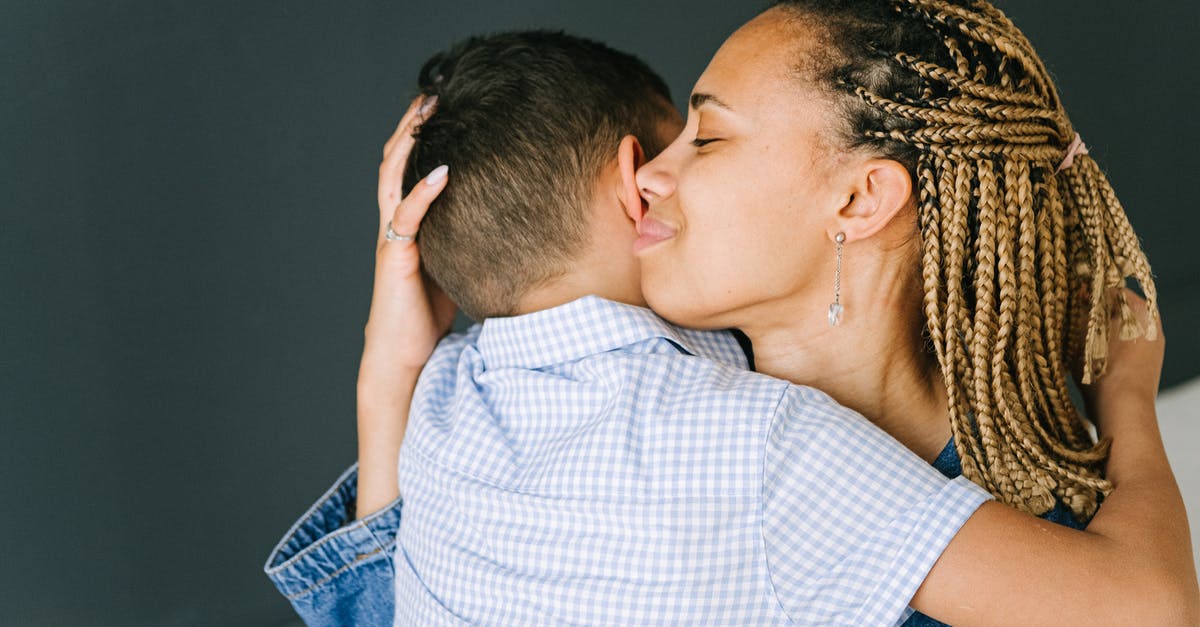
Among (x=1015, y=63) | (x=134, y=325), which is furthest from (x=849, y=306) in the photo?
(x=134, y=325)

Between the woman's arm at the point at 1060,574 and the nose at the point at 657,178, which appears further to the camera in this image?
the nose at the point at 657,178

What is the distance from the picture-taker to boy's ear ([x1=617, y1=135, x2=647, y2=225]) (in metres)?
1.25

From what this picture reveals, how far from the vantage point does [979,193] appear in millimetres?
1122

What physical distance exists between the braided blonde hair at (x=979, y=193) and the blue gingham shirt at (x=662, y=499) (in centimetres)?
18

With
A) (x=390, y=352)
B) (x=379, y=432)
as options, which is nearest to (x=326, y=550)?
(x=379, y=432)

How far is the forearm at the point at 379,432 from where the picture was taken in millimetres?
1455

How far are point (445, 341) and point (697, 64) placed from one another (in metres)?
0.80

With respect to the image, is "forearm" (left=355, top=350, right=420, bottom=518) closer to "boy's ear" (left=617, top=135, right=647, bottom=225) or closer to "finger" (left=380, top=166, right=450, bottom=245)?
"finger" (left=380, top=166, right=450, bottom=245)

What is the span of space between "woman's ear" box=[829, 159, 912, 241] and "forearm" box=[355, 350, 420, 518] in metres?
0.65

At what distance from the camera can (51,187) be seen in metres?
1.46

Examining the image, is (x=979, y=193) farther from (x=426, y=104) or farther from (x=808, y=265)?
(x=426, y=104)

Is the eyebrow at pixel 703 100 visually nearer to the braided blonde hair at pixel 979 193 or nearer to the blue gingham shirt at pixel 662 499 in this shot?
the braided blonde hair at pixel 979 193

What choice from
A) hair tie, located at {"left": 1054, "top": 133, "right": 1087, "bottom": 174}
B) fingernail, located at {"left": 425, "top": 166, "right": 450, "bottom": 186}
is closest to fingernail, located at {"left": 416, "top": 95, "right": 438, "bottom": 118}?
fingernail, located at {"left": 425, "top": 166, "right": 450, "bottom": 186}

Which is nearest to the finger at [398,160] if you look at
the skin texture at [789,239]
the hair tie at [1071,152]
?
the skin texture at [789,239]
